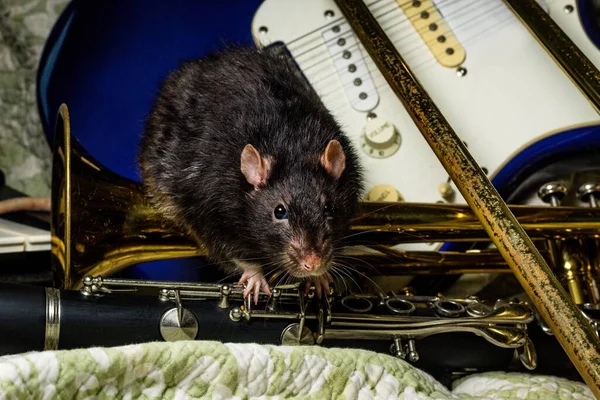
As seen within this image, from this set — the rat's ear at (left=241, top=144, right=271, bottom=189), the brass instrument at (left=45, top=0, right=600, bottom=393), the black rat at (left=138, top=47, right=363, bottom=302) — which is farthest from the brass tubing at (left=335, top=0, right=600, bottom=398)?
the rat's ear at (left=241, top=144, right=271, bottom=189)

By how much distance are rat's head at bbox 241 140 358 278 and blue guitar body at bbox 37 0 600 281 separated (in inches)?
15.6

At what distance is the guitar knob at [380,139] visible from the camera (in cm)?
116

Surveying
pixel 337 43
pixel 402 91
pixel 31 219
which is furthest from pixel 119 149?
pixel 402 91

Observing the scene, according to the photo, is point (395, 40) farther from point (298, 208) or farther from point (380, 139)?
point (298, 208)

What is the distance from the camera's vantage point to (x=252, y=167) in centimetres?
84

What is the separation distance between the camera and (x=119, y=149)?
4.05 ft

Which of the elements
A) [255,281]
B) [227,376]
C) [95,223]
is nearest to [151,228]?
[95,223]

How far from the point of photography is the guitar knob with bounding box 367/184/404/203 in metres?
1.14

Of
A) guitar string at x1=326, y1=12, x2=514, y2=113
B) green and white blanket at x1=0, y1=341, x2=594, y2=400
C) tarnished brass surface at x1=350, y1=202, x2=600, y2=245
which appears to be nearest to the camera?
green and white blanket at x1=0, y1=341, x2=594, y2=400

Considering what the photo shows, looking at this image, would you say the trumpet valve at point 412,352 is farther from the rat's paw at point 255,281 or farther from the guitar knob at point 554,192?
the guitar knob at point 554,192

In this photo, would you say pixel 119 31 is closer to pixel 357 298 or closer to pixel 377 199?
pixel 377 199

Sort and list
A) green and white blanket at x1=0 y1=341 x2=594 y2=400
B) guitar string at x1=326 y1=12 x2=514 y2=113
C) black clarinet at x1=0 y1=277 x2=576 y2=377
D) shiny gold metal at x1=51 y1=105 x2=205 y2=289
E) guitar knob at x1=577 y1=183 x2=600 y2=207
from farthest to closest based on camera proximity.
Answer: guitar string at x1=326 y1=12 x2=514 y2=113, guitar knob at x1=577 y1=183 x2=600 y2=207, shiny gold metal at x1=51 y1=105 x2=205 y2=289, black clarinet at x1=0 y1=277 x2=576 y2=377, green and white blanket at x1=0 y1=341 x2=594 y2=400

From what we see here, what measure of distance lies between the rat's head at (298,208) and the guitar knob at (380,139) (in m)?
0.30

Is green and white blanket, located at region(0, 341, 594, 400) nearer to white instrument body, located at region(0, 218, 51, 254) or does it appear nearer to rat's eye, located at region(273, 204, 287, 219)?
rat's eye, located at region(273, 204, 287, 219)
